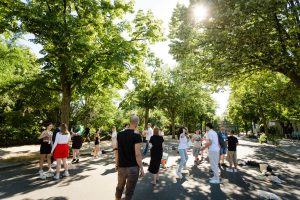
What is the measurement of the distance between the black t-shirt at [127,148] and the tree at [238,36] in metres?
8.14

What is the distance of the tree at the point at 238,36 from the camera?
12.2m

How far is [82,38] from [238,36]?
7.87 metres

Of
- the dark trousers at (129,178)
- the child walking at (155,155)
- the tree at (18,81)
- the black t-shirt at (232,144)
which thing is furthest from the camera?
the tree at (18,81)

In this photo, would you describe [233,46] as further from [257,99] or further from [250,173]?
[257,99]

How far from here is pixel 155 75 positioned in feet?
148

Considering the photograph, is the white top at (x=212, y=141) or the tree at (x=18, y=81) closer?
the white top at (x=212, y=141)

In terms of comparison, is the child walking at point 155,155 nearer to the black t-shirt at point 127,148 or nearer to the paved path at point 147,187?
the paved path at point 147,187

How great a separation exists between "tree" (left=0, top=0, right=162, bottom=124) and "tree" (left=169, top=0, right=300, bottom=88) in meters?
3.20

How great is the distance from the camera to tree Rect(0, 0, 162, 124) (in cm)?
1386

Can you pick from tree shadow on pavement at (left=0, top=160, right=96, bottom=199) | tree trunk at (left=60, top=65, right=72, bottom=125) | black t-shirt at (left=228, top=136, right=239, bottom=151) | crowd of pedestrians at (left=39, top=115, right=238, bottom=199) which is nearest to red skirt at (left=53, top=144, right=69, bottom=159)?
crowd of pedestrians at (left=39, top=115, right=238, bottom=199)

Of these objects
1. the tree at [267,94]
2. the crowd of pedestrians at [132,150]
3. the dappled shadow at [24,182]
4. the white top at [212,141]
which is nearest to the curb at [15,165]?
the dappled shadow at [24,182]

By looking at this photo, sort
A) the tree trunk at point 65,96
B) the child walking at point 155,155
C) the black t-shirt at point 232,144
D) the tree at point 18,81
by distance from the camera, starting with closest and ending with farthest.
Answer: the child walking at point 155,155, the black t-shirt at point 232,144, the tree trunk at point 65,96, the tree at point 18,81

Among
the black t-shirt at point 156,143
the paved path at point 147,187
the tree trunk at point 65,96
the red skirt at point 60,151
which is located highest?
the tree trunk at point 65,96

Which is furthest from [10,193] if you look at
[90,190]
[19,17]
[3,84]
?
[3,84]
